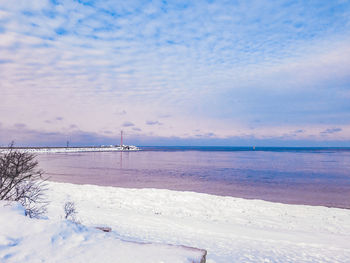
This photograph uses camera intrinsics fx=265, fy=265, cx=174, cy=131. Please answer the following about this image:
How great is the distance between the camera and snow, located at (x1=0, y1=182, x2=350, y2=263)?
466 centimetres

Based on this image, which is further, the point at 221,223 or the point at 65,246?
the point at 221,223

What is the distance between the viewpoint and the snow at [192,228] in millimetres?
4656

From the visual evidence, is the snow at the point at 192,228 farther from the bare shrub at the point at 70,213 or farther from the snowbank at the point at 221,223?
the bare shrub at the point at 70,213

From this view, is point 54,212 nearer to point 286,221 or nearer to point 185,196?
point 185,196

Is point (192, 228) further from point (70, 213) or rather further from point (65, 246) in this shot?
point (65, 246)

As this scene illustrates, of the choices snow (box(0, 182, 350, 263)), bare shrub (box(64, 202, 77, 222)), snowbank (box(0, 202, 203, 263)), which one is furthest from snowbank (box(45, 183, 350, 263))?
snowbank (box(0, 202, 203, 263))

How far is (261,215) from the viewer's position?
13.1 metres

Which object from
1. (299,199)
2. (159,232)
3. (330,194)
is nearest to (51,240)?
(159,232)

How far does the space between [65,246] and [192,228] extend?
21.1ft

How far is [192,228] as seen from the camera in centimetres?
1014

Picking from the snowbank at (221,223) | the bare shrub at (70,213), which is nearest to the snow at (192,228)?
the snowbank at (221,223)

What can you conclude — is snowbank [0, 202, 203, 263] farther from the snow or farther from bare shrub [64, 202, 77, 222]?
bare shrub [64, 202, 77, 222]

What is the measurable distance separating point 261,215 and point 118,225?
7141 millimetres

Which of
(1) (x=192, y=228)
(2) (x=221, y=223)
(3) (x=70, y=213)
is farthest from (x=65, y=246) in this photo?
(2) (x=221, y=223)
